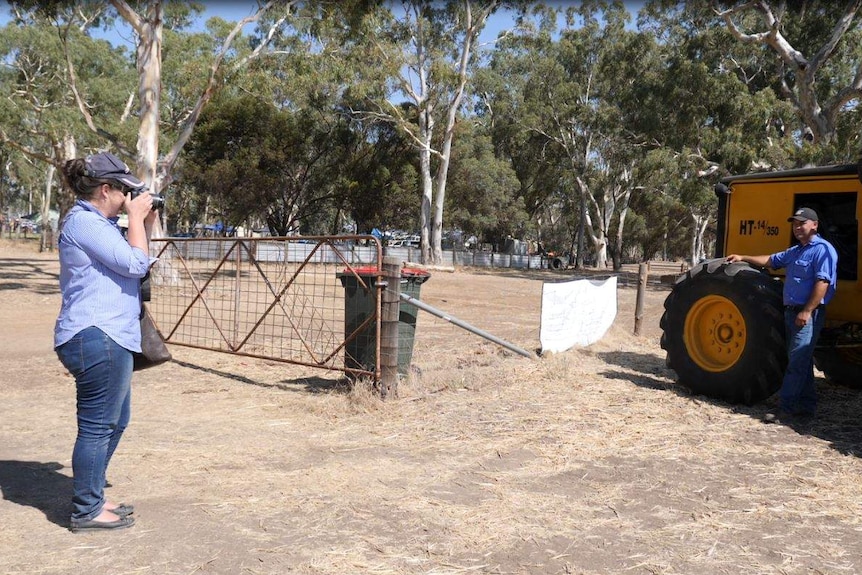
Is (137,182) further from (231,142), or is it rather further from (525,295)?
(231,142)

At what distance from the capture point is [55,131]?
25.5 m

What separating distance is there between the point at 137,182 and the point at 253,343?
21.2 feet

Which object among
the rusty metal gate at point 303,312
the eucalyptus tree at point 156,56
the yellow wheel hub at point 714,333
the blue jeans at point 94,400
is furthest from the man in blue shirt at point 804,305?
the eucalyptus tree at point 156,56

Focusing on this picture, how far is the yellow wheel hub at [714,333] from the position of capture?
657 cm

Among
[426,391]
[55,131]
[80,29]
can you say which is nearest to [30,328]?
[426,391]

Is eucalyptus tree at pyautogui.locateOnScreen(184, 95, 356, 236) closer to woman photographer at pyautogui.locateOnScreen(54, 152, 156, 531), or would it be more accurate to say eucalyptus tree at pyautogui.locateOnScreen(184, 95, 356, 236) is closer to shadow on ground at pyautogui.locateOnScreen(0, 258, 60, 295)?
shadow on ground at pyautogui.locateOnScreen(0, 258, 60, 295)

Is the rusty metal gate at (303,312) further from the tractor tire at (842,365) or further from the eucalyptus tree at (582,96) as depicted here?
the eucalyptus tree at (582,96)

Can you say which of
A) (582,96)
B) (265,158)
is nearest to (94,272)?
(265,158)

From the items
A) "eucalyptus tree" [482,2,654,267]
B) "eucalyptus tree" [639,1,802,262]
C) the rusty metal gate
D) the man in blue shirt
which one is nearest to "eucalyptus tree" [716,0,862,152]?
"eucalyptus tree" [639,1,802,262]

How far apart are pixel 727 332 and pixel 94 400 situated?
5431mm

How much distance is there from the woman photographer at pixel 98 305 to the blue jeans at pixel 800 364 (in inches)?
194

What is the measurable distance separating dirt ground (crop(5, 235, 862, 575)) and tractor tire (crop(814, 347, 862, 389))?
0.13 meters

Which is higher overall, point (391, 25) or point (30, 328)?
point (391, 25)

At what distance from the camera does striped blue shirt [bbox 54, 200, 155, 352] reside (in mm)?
3451
